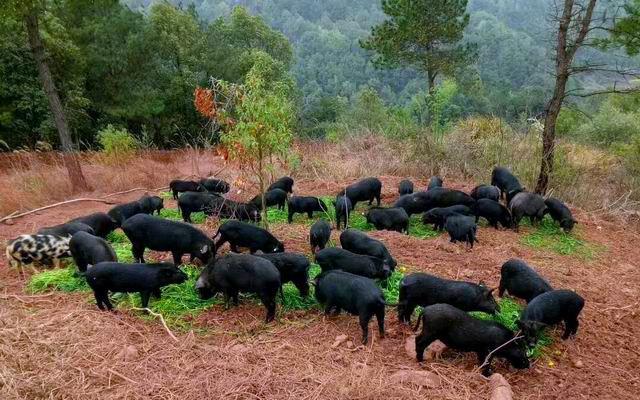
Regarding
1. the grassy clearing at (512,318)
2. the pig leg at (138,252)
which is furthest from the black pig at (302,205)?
the grassy clearing at (512,318)

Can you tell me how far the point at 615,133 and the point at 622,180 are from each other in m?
19.5

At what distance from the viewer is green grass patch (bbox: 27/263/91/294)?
241 inches

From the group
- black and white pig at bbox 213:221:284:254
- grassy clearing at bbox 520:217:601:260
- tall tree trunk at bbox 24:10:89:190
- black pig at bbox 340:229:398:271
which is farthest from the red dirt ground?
tall tree trunk at bbox 24:10:89:190

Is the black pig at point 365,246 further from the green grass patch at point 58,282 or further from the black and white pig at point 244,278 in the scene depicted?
the green grass patch at point 58,282

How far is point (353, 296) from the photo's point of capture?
507 cm

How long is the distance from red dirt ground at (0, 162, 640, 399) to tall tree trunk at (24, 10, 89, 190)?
689 cm

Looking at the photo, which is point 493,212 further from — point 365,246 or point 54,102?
point 54,102

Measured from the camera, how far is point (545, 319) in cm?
530

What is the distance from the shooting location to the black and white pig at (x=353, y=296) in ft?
16.3

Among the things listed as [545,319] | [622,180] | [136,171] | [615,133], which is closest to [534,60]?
[615,133]

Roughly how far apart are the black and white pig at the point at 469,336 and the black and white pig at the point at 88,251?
13.4 feet

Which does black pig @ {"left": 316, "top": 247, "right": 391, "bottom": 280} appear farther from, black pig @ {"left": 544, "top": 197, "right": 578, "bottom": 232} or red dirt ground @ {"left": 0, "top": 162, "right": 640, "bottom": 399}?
black pig @ {"left": 544, "top": 197, "right": 578, "bottom": 232}

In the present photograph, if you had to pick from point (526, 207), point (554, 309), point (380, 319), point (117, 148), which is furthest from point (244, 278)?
point (117, 148)

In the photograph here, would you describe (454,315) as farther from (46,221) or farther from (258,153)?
(46,221)
